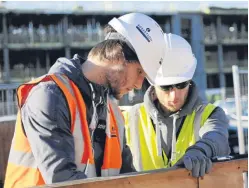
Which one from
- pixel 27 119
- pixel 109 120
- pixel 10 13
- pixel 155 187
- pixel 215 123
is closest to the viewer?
pixel 155 187

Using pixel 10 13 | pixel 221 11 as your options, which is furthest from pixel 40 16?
pixel 221 11

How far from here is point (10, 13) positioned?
42.9m

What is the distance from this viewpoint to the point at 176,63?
10.6 ft

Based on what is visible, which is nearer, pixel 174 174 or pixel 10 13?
pixel 174 174

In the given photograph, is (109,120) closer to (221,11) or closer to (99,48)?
(99,48)

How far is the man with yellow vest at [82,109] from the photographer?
7.18ft

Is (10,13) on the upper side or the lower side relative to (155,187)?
upper

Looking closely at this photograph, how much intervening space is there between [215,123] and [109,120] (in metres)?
0.87

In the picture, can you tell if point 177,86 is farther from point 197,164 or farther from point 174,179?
point 174,179

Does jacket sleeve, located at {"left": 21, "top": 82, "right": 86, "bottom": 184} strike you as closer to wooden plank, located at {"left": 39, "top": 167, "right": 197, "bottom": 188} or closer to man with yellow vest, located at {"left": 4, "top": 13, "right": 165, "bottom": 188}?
man with yellow vest, located at {"left": 4, "top": 13, "right": 165, "bottom": 188}

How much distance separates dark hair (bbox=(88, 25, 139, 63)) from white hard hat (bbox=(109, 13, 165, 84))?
0.04 m

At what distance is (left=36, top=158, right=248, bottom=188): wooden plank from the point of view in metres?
1.94

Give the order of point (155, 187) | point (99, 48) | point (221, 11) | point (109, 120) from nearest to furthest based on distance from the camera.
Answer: point (155, 187) < point (99, 48) < point (109, 120) < point (221, 11)

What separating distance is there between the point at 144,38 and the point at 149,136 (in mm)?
1007
